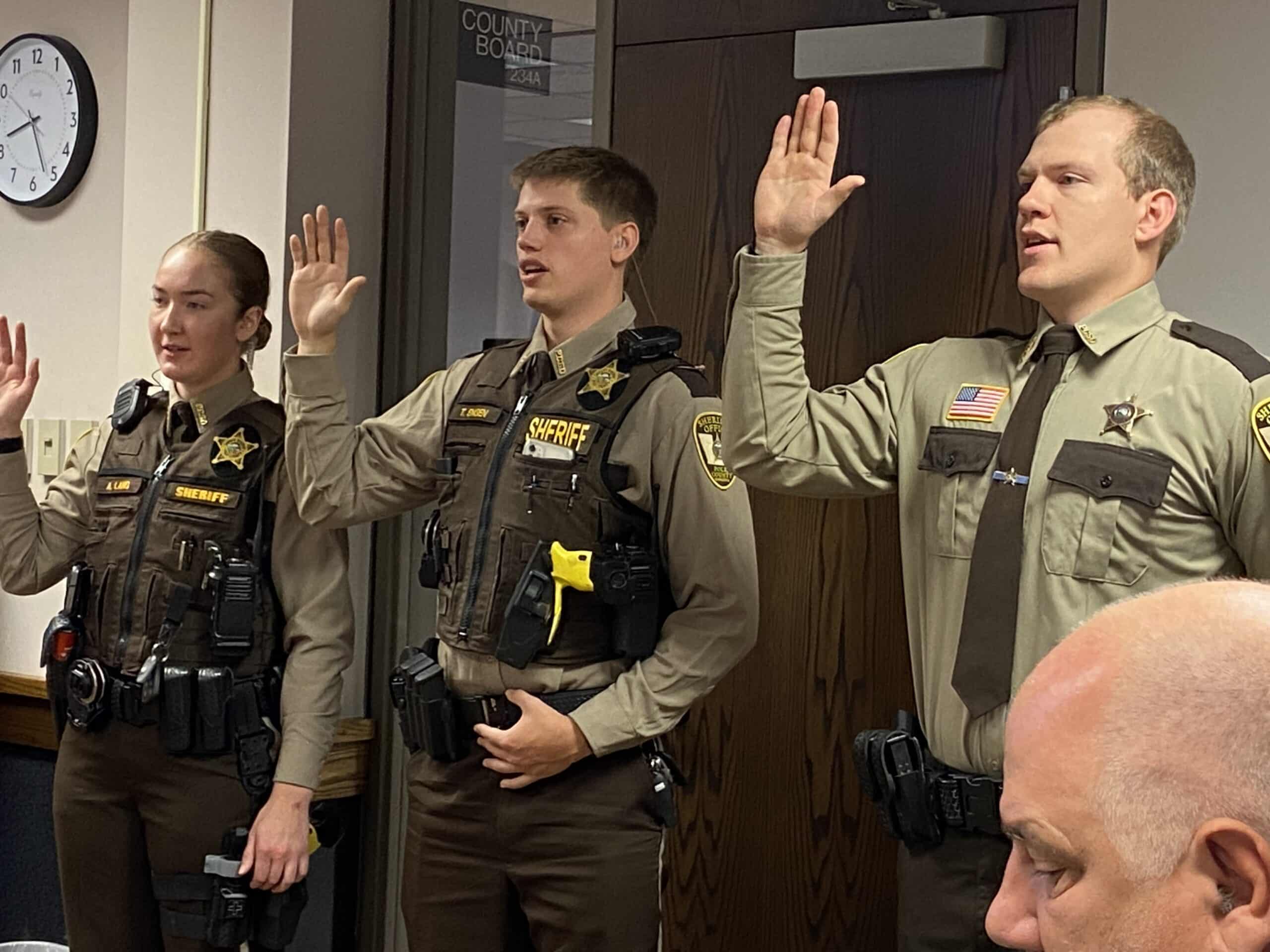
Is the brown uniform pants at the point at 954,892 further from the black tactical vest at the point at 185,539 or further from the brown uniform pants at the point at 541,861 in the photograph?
the black tactical vest at the point at 185,539

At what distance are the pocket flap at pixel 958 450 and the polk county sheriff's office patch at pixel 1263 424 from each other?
0.99 feet

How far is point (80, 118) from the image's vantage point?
12.3 feet

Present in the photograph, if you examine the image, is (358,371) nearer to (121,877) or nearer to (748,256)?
(121,877)

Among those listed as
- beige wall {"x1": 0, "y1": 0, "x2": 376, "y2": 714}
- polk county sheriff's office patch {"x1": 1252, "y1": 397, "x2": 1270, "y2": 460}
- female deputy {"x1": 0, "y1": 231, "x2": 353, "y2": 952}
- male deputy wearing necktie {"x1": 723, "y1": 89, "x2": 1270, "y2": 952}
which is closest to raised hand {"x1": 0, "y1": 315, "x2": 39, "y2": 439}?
female deputy {"x1": 0, "y1": 231, "x2": 353, "y2": 952}

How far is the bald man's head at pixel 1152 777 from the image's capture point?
0.95 meters

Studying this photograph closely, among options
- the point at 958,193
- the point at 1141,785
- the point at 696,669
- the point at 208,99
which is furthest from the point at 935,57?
the point at 1141,785

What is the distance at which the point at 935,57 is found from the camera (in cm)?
286

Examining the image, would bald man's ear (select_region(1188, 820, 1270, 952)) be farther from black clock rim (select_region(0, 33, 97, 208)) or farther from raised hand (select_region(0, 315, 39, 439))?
black clock rim (select_region(0, 33, 97, 208))

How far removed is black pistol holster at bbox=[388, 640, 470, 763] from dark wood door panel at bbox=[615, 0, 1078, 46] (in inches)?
52.7

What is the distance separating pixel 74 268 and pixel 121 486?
1162 mm

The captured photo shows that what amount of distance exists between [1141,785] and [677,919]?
7.62 feet

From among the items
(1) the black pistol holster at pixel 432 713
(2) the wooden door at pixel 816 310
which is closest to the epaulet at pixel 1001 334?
(2) the wooden door at pixel 816 310

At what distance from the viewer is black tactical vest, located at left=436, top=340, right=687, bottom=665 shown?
247 centimetres

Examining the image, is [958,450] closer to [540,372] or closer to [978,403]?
[978,403]
